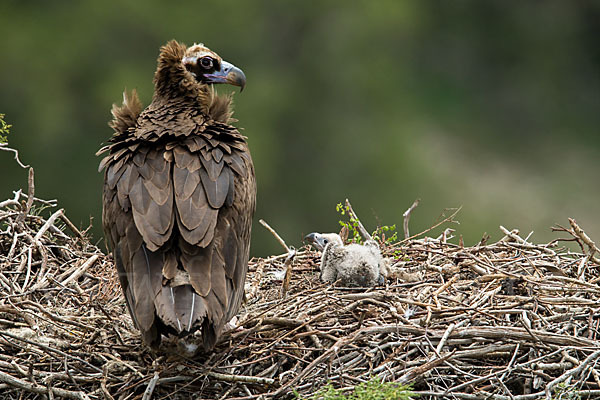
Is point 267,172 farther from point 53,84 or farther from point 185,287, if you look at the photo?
point 185,287

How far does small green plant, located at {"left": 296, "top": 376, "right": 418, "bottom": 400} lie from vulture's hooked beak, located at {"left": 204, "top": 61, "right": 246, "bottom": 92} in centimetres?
196

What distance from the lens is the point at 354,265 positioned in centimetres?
379

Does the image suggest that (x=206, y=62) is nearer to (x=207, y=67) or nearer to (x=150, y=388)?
(x=207, y=67)

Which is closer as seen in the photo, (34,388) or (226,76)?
(34,388)

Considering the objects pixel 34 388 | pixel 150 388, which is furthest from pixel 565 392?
pixel 34 388

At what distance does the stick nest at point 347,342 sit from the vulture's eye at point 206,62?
125cm

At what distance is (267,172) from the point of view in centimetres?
1126

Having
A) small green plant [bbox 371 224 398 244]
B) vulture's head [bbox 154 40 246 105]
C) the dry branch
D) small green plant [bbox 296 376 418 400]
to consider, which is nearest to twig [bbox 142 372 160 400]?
the dry branch

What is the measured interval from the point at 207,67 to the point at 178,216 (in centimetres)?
131

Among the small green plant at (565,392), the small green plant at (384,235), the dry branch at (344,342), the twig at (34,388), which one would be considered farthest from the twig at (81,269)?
the small green plant at (565,392)

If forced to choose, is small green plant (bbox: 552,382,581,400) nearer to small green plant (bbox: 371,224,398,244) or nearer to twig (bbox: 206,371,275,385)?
twig (bbox: 206,371,275,385)

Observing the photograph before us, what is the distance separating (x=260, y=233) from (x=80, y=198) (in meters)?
2.28

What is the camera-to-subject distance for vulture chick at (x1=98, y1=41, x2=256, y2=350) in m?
2.88

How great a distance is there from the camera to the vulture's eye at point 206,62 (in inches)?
162
